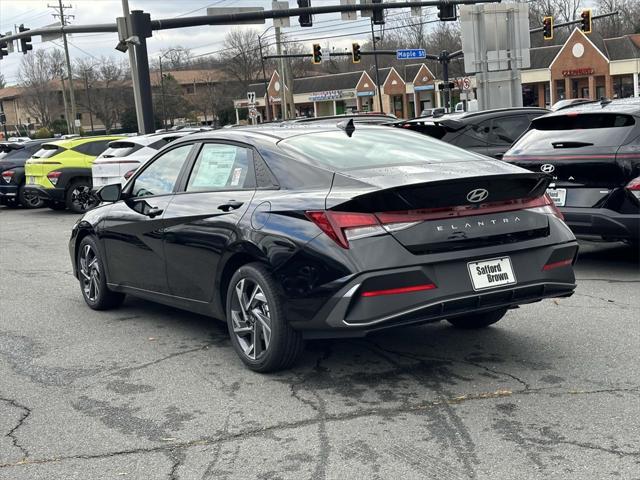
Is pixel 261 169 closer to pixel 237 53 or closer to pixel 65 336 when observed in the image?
pixel 65 336

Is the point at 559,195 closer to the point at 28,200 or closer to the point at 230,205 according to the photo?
the point at 230,205

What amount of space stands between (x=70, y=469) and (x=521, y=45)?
61.8 ft

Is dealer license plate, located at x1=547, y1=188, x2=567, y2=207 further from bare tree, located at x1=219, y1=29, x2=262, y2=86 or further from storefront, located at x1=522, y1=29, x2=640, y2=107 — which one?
bare tree, located at x1=219, y1=29, x2=262, y2=86

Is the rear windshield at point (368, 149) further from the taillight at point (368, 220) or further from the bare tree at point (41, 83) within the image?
the bare tree at point (41, 83)

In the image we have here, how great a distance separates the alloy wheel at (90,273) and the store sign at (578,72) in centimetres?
7125

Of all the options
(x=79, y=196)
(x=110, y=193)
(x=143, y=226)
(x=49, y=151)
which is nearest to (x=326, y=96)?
(x=49, y=151)

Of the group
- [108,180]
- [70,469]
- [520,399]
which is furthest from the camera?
[108,180]

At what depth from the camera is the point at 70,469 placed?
4.16 meters

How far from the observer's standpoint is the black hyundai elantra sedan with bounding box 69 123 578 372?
4.89 metres

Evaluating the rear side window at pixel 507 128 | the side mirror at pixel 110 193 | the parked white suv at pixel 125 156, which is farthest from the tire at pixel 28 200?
the side mirror at pixel 110 193

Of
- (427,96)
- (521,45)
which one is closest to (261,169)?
(521,45)

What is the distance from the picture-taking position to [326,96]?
104 meters

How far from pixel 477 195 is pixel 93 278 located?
4.15 metres

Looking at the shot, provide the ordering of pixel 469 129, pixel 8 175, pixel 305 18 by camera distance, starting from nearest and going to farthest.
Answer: pixel 469 129 → pixel 8 175 → pixel 305 18
